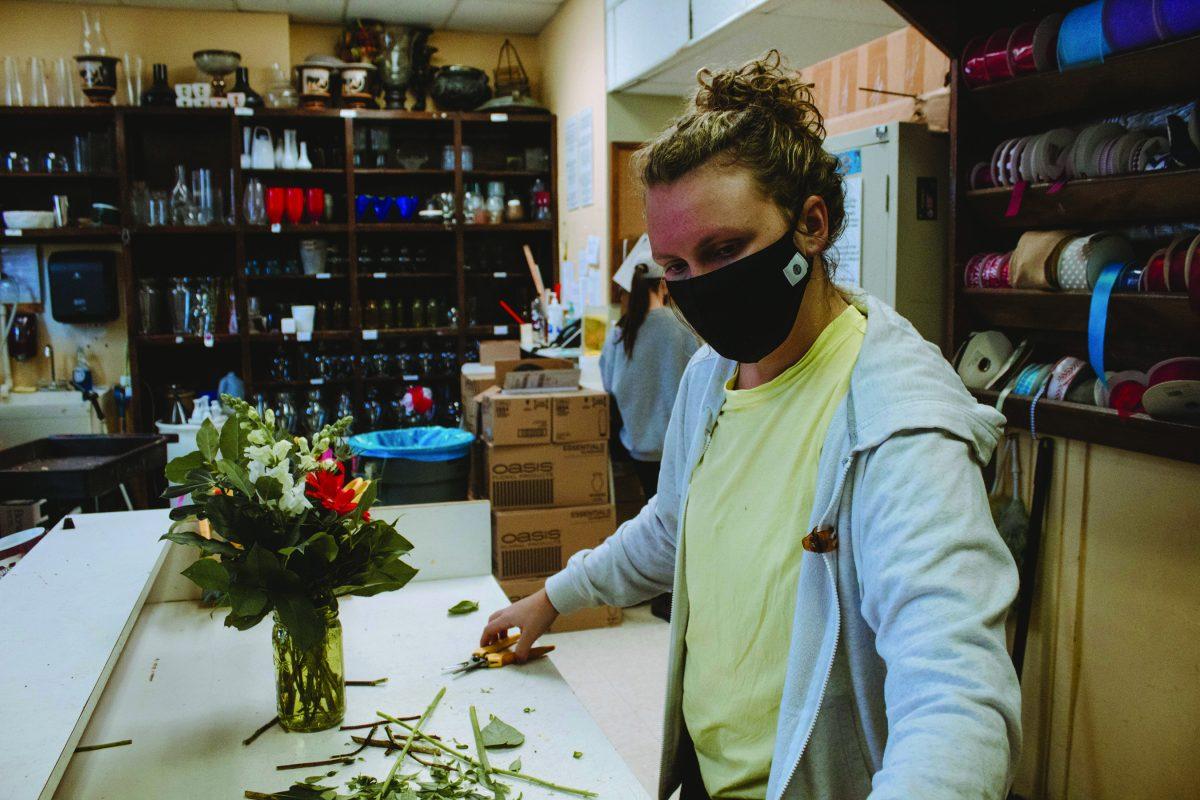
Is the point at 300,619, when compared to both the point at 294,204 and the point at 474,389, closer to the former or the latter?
the point at 474,389

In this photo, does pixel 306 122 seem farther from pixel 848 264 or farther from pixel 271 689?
pixel 271 689

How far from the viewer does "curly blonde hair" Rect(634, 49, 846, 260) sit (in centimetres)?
102

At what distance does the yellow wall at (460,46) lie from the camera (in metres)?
6.08

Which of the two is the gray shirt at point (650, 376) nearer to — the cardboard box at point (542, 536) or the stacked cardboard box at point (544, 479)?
the stacked cardboard box at point (544, 479)

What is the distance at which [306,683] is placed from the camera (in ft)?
4.25

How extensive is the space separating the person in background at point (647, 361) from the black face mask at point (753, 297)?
255 cm

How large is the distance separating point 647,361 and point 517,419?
0.60m

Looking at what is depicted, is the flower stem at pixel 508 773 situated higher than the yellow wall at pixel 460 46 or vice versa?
the yellow wall at pixel 460 46

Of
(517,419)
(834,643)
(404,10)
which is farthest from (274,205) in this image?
(834,643)

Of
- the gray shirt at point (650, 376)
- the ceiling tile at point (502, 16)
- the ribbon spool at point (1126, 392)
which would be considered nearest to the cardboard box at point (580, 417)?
the gray shirt at point (650, 376)

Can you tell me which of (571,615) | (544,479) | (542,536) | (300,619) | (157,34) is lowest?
(571,615)

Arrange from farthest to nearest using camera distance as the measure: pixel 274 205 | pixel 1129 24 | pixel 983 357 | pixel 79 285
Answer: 1. pixel 274 205
2. pixel 79 285
3. pixel 983 357
4. pixel 1129 24

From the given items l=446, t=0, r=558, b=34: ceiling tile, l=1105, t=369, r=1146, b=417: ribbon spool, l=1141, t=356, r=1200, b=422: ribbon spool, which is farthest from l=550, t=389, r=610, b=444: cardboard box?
l=446, t=0, r=558, b=34: ceiling tile

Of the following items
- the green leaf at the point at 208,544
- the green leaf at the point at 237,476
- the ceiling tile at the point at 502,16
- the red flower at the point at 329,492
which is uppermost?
the ceiling tile at the point at 502,16
